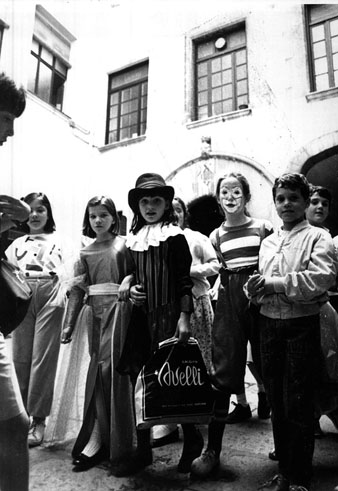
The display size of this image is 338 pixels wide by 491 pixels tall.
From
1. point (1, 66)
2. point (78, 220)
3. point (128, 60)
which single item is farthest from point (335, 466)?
point (128, 60)

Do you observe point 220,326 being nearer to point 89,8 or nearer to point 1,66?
point 1,66

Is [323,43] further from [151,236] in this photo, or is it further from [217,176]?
[217,176]

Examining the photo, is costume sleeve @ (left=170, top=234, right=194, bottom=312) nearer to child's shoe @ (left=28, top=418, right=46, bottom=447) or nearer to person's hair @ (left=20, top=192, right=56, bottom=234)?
person's hair @ (left=20, top=192, right=56, bottom=234)

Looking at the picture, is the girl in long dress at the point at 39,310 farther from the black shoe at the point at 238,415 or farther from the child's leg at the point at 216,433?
the black shoe at the point at 238,415

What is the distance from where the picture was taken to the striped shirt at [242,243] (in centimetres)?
151

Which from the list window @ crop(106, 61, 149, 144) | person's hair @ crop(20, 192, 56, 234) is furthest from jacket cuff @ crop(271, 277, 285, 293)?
window @ crop(106, 61, 149, 144)

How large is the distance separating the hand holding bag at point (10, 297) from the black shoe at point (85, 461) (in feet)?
2.60

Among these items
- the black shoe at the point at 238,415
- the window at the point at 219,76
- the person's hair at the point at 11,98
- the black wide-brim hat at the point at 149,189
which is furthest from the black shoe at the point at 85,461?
the window at the point at 219,76

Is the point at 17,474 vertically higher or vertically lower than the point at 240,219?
lower

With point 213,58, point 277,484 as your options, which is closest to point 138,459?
point 277,484

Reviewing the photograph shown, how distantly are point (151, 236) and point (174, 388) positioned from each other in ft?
2.02

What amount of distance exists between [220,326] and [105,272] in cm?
60

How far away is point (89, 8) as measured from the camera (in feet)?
5.63

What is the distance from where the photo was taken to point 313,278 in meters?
1.13
